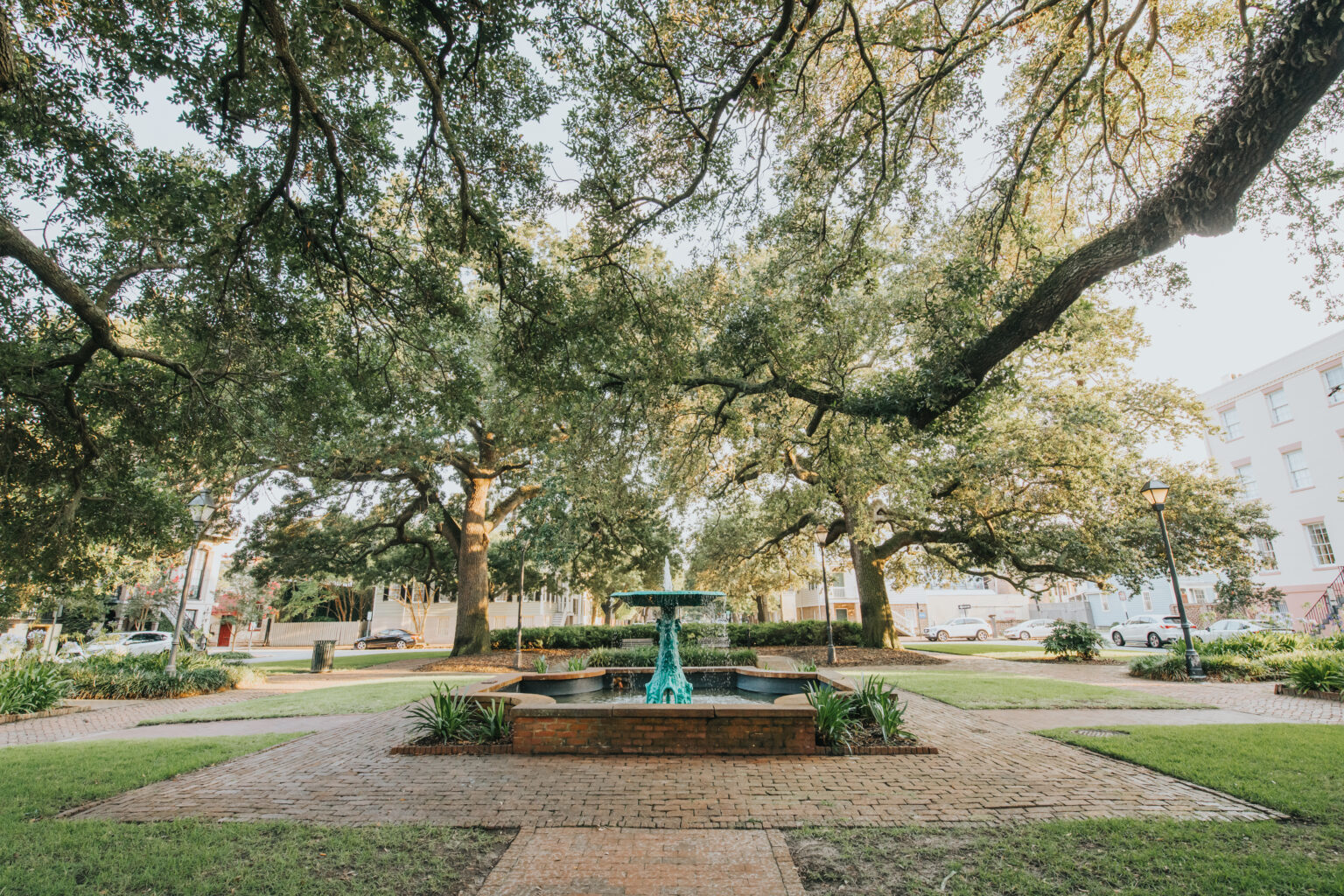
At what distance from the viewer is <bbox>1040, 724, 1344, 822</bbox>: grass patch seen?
463 cm

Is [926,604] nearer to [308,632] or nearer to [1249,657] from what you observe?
[1249,657]

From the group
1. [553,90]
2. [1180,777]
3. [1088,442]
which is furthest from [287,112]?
[1088,442]

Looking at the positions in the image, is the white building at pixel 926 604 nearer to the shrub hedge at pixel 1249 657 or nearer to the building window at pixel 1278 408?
the building window at pixel 1278 408

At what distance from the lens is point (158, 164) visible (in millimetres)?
6562

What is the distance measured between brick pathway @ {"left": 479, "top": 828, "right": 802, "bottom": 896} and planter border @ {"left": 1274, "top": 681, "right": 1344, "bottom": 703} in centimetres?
1078

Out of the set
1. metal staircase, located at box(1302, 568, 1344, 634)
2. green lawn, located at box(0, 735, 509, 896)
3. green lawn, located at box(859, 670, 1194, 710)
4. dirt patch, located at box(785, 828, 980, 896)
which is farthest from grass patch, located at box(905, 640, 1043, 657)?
green lawn, located at box(0, 735, 509, 896)

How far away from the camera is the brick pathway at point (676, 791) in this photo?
14.9 ft

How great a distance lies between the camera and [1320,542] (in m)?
21.9

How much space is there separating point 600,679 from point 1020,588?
13871 mm

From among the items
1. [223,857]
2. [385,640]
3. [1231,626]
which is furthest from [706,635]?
[385,640]

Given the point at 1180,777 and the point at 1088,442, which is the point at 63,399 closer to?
the point at 1180,777

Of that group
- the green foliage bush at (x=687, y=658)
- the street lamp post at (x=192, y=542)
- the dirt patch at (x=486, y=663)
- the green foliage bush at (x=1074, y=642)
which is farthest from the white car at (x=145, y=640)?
the green foliage bush at (x=1074, y=642)

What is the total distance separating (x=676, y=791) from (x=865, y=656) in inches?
600

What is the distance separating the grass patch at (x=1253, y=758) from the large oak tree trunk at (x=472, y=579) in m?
16.7
